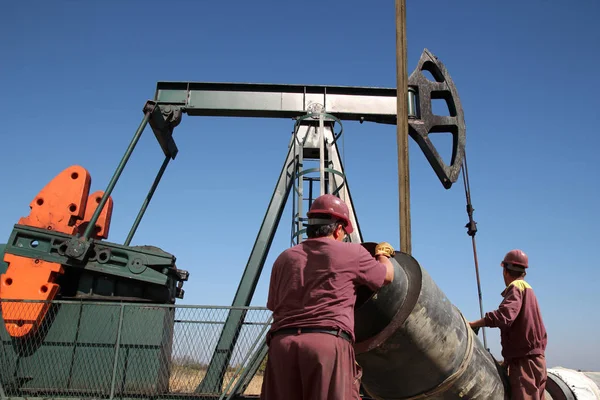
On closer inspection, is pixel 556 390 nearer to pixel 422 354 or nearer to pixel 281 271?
pixel 422 354

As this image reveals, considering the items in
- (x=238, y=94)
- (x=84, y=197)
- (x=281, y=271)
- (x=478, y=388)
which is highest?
(x=238, y=94)

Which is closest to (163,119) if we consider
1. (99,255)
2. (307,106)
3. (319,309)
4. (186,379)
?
(307,106)

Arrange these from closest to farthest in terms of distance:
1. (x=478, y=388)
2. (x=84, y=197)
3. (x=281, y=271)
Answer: (x=281, y=271)
(x=478, y=388)
(x=84, y=197)

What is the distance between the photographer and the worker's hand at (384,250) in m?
2.65

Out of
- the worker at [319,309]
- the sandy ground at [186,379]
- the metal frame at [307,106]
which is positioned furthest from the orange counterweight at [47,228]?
the worker at [319,309]

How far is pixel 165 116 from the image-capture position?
7.86 meters

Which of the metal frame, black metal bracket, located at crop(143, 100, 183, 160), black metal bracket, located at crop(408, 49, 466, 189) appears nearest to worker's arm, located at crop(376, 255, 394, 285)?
the metal frame

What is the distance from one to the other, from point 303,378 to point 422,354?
2.83ft

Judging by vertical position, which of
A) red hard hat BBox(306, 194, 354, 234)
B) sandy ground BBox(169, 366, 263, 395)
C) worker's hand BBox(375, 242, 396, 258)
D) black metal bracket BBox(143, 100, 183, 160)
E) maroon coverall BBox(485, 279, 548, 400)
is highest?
black metal bracket BBox(143, 100, 183, 160)

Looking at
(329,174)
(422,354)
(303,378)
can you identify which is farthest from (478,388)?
(329,174)

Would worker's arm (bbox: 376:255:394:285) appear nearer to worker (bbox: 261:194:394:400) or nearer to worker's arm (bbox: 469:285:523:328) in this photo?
worker (bbox: 261:194:394:400)

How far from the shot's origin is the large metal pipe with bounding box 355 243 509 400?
8.53 feet

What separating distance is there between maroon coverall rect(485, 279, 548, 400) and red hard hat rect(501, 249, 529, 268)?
0.23m

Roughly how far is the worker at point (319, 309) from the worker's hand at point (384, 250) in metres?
0.09
